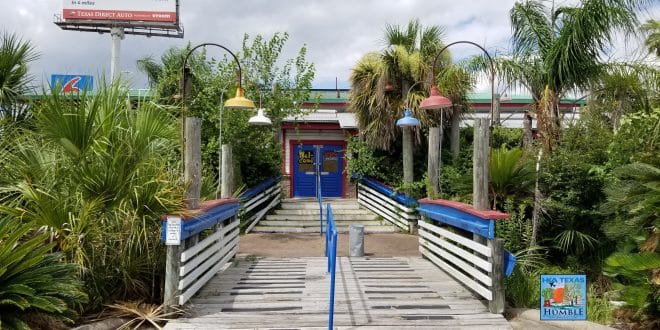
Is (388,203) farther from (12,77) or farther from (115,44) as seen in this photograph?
(115,44)

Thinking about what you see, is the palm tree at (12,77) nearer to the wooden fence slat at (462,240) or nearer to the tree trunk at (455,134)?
the wooden fence slat at (462,240)

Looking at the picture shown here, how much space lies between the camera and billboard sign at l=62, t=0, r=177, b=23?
2677cm

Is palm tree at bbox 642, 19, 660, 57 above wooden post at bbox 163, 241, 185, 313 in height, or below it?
above

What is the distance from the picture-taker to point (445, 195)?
1170cm

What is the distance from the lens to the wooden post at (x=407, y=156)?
13.1m

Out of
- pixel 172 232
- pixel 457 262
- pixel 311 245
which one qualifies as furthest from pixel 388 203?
pixel 172 232

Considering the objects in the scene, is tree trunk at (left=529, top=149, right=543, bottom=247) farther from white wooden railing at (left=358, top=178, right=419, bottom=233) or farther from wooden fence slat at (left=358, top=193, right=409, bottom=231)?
wooden fence slat at (left=358, top=193, right=409, bottom=231)

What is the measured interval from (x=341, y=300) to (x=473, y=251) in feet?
6.16

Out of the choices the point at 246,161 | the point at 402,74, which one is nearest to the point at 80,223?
the point at 246,161

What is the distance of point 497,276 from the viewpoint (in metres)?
5.52

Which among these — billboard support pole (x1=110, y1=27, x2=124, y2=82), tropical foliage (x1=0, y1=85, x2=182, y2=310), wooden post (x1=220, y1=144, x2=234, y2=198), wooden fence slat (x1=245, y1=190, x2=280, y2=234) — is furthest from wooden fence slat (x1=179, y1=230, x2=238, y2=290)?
billboard support pole (x1=110, y1=27, x2=124, y2=82)

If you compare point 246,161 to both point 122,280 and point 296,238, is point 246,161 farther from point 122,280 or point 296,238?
point 122,280

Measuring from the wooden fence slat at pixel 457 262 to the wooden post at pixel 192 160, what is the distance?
3.45m

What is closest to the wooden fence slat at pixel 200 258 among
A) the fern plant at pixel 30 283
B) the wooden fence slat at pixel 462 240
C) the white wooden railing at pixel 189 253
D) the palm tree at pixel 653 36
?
the white wooden railing at pixel 189 253
